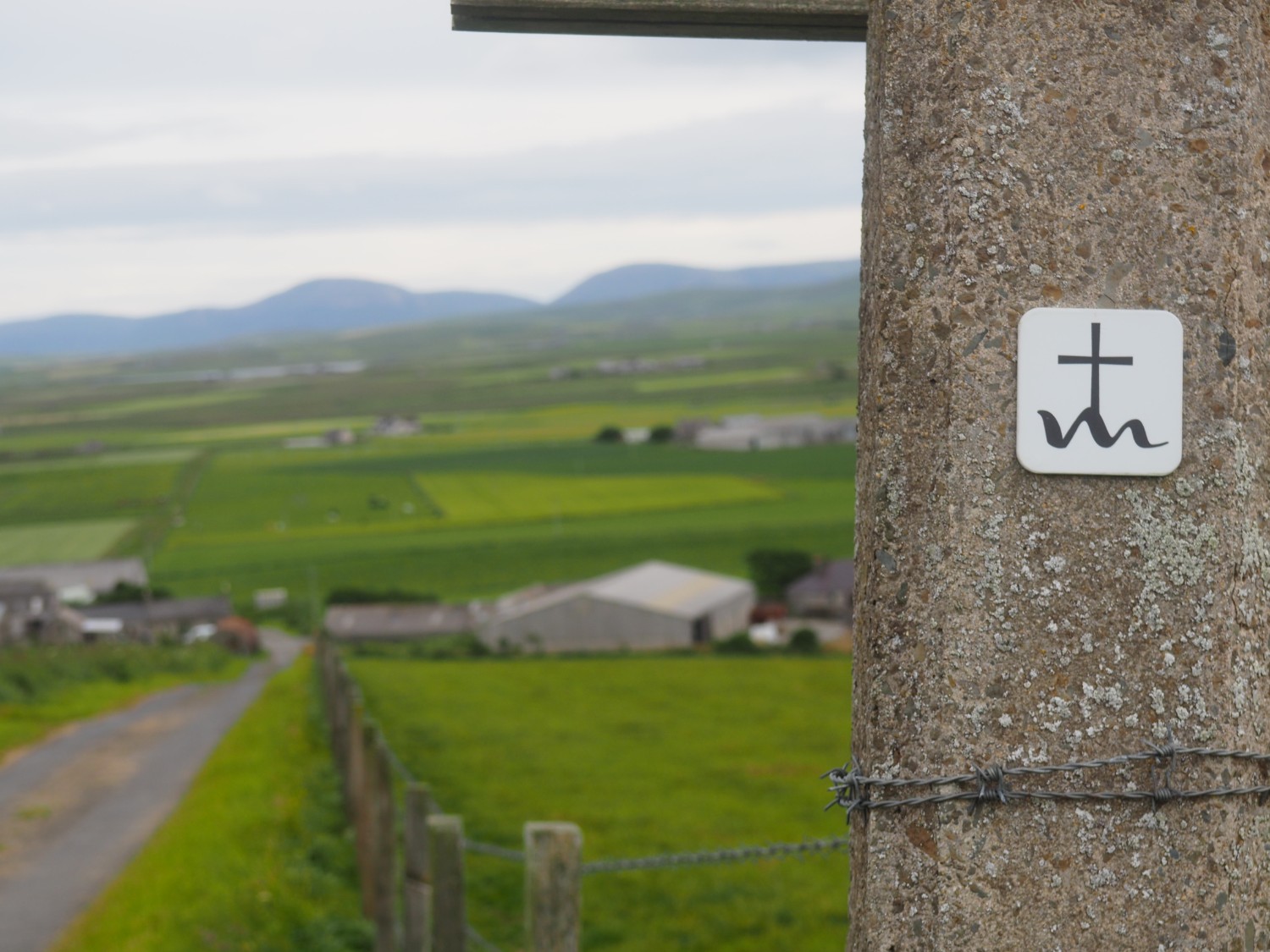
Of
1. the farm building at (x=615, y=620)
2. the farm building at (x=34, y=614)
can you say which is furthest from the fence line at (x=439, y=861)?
the farm building at (x=34, y=614)

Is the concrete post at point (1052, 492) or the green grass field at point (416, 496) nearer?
the concrete post at point (1052, 492)

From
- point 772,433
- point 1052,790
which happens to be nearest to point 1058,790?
point 1052,790

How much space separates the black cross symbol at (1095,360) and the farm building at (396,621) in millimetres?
53634

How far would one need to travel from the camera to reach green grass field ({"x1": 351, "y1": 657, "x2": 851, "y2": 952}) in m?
10.2

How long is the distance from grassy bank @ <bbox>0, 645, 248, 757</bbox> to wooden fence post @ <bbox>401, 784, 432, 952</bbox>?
12110mm

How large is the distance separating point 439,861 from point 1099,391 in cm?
365

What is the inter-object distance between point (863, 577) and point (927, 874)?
0.54 metres

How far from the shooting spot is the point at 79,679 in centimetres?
2464

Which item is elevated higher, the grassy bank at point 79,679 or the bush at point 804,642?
A: the grassy bank at point 79,679

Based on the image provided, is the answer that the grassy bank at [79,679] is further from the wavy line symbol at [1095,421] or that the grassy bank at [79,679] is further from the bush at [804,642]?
the bush at [804,642]

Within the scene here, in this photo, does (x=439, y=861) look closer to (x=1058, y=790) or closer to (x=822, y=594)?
(x=1058, y=790)

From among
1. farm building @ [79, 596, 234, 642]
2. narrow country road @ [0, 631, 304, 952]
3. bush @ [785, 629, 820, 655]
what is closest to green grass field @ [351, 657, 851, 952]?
narrow country road @ [0, 631, 304, 952]

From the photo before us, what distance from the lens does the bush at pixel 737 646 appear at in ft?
145

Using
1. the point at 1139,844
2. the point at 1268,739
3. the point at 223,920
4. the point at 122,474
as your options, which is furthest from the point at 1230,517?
the point at 122,474
